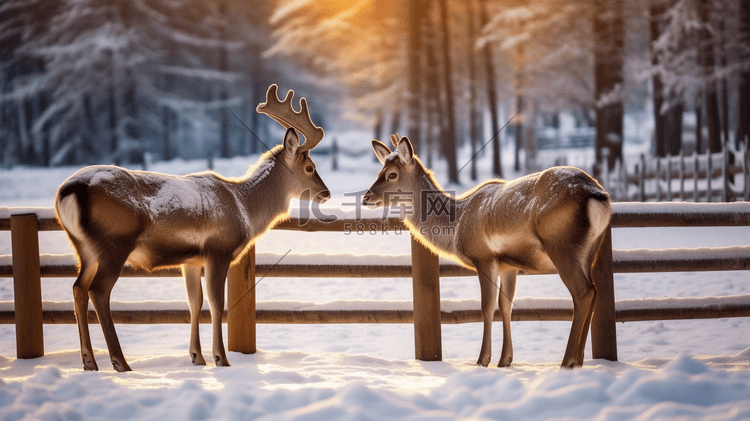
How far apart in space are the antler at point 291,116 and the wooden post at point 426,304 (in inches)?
54.0

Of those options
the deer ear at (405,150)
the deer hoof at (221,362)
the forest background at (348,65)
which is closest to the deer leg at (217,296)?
the deer hoof at (221,362)

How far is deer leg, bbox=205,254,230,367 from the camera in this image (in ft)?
15.7

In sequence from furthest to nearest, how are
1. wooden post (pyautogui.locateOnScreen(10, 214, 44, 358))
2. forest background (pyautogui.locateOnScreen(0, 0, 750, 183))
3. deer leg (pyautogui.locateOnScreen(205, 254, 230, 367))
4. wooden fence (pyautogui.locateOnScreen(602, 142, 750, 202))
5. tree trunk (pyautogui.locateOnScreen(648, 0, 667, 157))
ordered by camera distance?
1. forest background (pyautogui.locateOnScreen(0, 0, 750, 183))
2. tree trunk (pyautogui.locateOnScreen(648, 0, 667, 157))
3. wooden fence (pyautogui.locateOnScreen(602, 142, 750, 202))
4. wooden post (pyautogui.locateOnScreen(10, 214, 44, 358))
5. deer leg (pyautogui.locateOnScreen(205, 254, 230, 367))

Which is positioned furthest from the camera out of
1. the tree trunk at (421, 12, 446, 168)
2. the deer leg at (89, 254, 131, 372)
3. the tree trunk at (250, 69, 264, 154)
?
the tree trunk at (250, 69, 264, 154)

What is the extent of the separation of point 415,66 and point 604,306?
18.6m

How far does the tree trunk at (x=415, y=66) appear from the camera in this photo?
2216 cm

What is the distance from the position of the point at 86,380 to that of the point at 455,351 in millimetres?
3669

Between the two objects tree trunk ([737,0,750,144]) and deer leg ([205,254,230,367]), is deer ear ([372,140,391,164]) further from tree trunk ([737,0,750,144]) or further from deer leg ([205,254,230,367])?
tree trunk ([737,0,750,144])

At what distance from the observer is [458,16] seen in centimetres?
2888

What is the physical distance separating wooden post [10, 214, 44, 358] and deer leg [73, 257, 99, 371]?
3.05 ft

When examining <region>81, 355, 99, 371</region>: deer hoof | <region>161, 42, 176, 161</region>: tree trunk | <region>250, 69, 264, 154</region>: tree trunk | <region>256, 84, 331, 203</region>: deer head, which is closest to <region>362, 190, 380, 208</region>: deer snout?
<region>256, 84, 331, 203</region>: deer head

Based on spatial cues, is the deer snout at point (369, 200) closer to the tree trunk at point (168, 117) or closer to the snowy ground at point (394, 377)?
the snowy ground at point (394, 377)

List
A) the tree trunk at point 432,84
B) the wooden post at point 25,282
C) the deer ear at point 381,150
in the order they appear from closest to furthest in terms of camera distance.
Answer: the wooden post at point 25,282 → the deer ear at point 381,150 → the tree trunk at point 432,84

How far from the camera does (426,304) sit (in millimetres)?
5164
